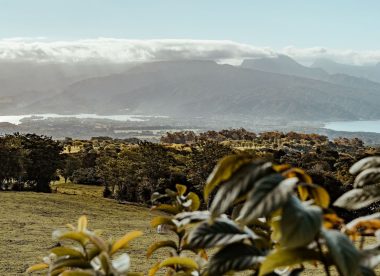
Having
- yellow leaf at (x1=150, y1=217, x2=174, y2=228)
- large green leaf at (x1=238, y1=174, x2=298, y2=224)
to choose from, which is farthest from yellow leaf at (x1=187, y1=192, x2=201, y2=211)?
large green leaf at (x1=238, y1=174, x2=298, y2=224)

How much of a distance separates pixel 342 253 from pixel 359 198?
1.61 ft

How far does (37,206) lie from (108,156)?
3097 cm

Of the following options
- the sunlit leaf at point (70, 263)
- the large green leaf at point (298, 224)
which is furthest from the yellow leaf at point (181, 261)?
the large green leaf at point (298, 224)

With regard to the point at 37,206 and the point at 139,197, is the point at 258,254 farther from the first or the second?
the point at 139,197

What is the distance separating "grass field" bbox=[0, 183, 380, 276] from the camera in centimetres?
2313

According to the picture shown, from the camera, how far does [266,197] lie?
3.25ft

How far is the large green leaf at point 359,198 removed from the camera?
1396 mm

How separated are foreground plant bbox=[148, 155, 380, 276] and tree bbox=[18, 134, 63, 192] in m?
62.7

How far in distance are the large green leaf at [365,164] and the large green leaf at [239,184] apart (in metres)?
0.40

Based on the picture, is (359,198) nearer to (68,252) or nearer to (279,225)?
(279,225)

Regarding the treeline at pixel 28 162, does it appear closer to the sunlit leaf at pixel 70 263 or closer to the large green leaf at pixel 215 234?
the sunlit leaf at pixel 70 263

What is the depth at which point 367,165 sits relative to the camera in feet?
4.58

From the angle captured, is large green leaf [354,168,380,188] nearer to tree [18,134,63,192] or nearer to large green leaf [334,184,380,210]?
large green leaf [334,184,380,210]

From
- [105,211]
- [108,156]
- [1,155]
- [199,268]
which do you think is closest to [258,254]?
[199,268]
